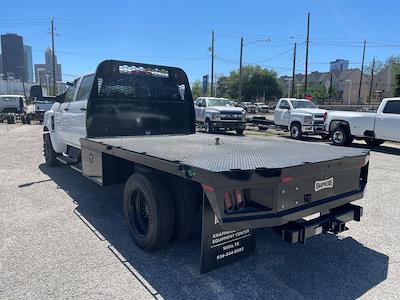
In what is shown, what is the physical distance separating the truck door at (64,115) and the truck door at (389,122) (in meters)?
10.9

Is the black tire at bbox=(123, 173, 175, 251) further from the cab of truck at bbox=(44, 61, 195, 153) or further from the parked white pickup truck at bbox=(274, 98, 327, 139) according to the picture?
the parked white pickup truck at bbox=(274, 98, 327, 139)

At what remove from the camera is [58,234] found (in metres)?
4.46

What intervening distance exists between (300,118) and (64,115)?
12.2 m

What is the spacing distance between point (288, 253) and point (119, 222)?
91.9 inches

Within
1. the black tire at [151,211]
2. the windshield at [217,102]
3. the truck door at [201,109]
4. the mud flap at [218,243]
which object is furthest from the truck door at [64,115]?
the windshield at [217,102]

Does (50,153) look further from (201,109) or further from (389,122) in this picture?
(201,109)

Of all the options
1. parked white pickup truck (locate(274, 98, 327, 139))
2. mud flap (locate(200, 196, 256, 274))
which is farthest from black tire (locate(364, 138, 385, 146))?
mud flap (locate(200, 196, 256, 274))

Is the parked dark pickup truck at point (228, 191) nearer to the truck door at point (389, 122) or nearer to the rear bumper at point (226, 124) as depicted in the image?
the truck door at point (389, 122)

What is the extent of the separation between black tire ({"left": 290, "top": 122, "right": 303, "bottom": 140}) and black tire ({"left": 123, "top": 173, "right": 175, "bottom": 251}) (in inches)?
545

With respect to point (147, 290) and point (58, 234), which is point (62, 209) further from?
point (147, 290)

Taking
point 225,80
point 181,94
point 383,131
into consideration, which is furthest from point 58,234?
point 225,80

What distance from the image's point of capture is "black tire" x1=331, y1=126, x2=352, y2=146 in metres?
14.6

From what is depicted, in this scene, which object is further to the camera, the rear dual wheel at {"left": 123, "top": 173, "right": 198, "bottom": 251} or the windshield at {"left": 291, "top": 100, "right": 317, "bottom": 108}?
the windshield at {"left": 291, "top": 100, "right": 317, "bottom": 108}

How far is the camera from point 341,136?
48.3 feet
